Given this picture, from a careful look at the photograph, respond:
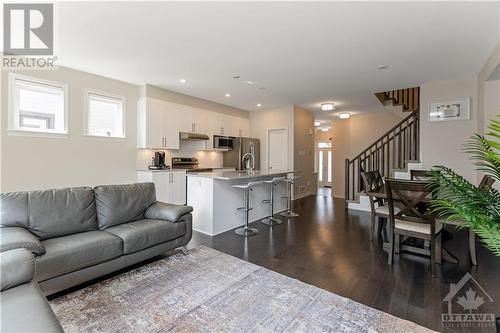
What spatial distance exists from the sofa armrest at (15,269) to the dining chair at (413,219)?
128 inches

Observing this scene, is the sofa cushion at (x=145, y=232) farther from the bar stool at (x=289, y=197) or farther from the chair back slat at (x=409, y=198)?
the bar stool at (x=289, y=197)

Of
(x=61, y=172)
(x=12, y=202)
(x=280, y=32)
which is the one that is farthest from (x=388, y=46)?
(x=61, y=172)

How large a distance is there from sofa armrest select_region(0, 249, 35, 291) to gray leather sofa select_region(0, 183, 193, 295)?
19.1 inches

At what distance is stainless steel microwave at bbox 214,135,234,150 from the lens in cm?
678

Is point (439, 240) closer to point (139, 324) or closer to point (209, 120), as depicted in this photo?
point (139, 324)

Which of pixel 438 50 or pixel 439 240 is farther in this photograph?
pixel 438 50

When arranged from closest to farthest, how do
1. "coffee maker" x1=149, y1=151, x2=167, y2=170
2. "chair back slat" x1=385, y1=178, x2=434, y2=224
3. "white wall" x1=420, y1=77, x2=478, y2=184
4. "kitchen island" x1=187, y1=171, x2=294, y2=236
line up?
1. "chair back slat" x1=385, y1=178, x2=434, y2=224
2. "kitchen island" x1=187, y1=171, x2=294, y2=236
3. "white wall" x1=420, y1=77, x2=478, y2=184
4. "coffee maker" x1=149, y1=151, x2=167, y2=170

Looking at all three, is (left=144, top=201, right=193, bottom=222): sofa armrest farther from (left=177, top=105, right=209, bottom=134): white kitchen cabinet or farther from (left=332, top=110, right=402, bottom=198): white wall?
(left=332, top=110, right=402, bottom=198): white wall

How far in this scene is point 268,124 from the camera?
7527 millimetres

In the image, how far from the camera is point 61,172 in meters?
4.28

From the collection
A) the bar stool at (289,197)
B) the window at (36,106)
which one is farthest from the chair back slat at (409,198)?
the window at (36,106)

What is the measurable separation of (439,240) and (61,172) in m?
5.89

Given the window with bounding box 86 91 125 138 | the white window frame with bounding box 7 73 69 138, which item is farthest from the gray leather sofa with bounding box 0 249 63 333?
the window with bounding box 86 91 125 138

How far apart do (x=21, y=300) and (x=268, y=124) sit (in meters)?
6.84
